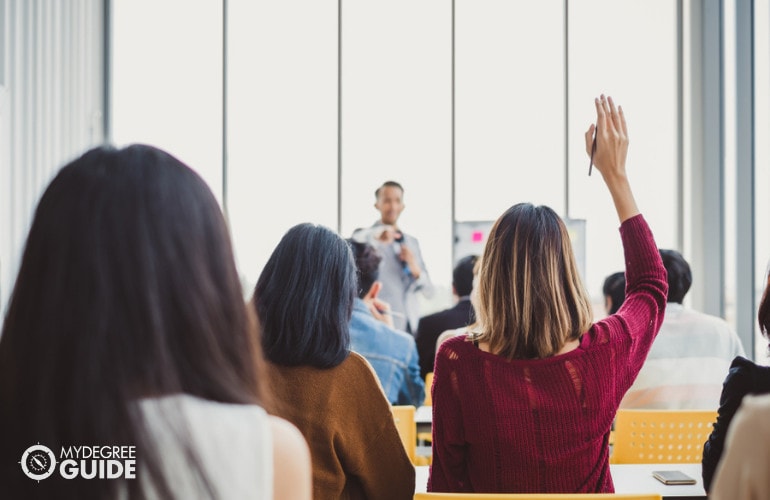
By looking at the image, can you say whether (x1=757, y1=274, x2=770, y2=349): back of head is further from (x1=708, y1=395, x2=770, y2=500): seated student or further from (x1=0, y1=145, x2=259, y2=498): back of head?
(x1=0, y1=145, x2=259, y2=498): back of head

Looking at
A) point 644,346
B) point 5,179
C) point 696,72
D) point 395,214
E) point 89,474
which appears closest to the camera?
point 89,474

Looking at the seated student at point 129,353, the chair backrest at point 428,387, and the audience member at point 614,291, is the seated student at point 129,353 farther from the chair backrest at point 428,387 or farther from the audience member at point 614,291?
the chair backrest at point 428,387

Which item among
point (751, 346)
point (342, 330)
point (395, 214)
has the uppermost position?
point (395, 214)

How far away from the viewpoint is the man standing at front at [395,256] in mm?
5992

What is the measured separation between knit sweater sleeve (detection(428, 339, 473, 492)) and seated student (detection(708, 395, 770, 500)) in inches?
38.1

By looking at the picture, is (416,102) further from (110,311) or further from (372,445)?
(110,311)

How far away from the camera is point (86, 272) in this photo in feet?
2.54

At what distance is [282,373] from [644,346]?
0.94 m

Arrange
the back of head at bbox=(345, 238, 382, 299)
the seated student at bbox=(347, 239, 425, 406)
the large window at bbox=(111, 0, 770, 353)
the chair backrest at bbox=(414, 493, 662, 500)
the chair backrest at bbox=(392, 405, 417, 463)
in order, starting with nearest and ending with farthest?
1. the chair backrest at bbox=(414, 493, 662, 500)
2. the chair backrest at bbox=(392, 405, 417, 463)
3. the seated student at bbox=(347, 239, 425, 406)
4. the back of head at bbox=(345, 238, 382, 299)
5. the large window at bbox=(111, 0, 770, 353)

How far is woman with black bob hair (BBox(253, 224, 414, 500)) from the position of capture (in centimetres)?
172

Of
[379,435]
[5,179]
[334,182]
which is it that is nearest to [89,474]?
[379,435]

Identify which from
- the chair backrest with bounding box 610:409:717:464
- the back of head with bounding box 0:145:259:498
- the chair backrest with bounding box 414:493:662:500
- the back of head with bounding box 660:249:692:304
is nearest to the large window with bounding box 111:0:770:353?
the back of head with bounding box 660:249:692:304

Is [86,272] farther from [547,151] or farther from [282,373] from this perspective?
[547,151]

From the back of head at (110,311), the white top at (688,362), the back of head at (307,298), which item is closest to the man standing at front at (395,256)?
the white top at (688,362)
